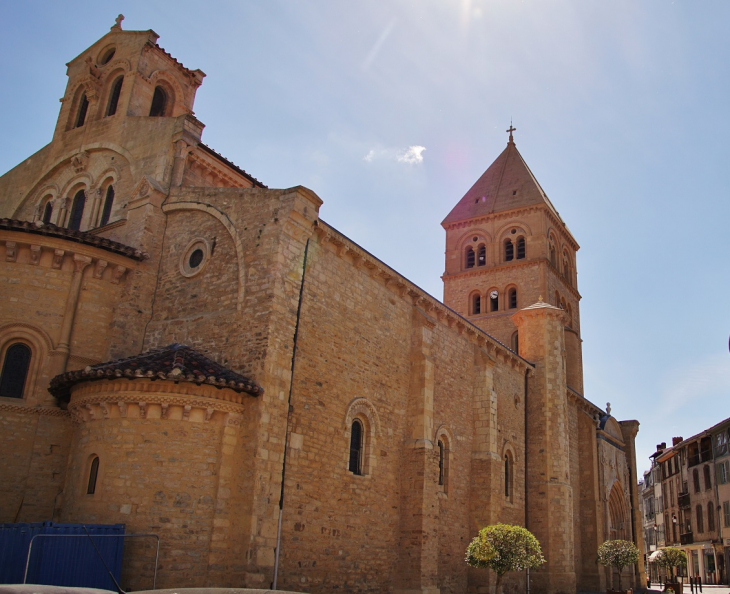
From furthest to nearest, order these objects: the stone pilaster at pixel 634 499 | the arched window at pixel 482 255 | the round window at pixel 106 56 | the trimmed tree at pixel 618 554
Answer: the arched window at pixel 482 255 → the stone pilaster at pixel 634 499 → the trimmed tree at pixel 618 554 → the round window at pixel 106 56

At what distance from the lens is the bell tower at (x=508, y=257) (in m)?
35.7

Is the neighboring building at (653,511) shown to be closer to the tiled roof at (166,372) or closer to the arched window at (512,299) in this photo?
the arched window at (512,299)

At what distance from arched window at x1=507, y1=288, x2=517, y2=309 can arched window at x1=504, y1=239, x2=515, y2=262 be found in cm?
192

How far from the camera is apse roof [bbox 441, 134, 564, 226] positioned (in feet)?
125

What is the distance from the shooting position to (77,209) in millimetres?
20047

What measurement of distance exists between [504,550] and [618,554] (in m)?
9.58

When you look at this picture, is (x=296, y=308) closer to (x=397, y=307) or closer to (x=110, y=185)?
(x=397, y=307)

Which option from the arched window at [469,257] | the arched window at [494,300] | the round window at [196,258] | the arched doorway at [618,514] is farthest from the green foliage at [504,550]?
the arched window at [469,257]

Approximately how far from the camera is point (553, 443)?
82.6ft

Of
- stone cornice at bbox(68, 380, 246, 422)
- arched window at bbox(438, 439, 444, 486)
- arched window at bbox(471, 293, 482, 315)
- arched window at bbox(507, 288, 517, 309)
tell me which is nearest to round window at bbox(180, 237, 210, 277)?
stone cornice at bbox(68, 380, 246, 422)

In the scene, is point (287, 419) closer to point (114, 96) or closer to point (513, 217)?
point (114, 96)

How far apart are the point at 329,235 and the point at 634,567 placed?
2584 centimetres

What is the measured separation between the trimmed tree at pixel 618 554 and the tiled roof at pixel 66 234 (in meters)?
19.5

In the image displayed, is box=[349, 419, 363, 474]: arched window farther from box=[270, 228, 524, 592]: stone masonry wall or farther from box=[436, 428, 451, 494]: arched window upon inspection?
box=[436, 428, 451, 494]: arched window
